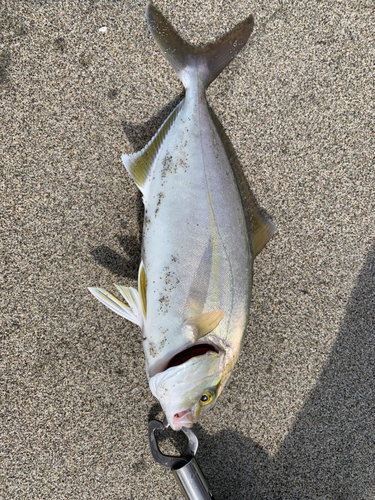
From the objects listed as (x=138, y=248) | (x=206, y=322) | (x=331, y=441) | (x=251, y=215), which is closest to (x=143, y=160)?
(x=138, y=248)

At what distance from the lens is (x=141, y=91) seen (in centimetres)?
151

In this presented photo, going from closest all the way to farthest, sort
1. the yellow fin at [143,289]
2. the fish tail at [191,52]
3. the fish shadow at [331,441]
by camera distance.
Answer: the yellow fin at [143,289] < the fish tail at [191,52] < the fish shadow at [331,441]

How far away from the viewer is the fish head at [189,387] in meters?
1.16

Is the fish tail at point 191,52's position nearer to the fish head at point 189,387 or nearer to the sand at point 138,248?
the sand at point 138,248

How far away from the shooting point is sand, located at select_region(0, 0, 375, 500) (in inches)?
57.3

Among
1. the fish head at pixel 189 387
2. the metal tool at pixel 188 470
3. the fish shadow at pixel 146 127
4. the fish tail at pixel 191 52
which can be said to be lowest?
the metal tool at pixel 188 470

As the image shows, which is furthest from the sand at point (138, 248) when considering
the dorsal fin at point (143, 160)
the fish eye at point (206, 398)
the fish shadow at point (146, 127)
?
the fish eye at point (206, 398)

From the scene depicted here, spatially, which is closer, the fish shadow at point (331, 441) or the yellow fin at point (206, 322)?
the yellow fin at point (206, 322)

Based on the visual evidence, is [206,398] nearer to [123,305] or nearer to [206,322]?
[206,322]

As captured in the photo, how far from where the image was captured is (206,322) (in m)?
1.17

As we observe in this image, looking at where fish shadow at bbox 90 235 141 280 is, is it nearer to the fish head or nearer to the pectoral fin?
the pectoral fin

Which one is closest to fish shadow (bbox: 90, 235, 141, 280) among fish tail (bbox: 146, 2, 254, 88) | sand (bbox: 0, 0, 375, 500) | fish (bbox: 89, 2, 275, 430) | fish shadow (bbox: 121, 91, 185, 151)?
sand (bbox: 0, 0, 375, 500)

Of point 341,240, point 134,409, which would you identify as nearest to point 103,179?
point 134,409

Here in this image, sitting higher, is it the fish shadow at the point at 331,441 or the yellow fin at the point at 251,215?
the yellow fin at the point at 251,215
